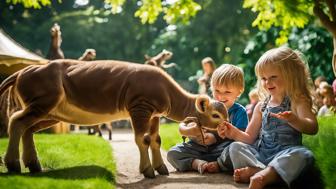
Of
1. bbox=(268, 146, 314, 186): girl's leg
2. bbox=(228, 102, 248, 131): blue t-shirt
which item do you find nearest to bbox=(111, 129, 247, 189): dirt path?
bbox=(268, 146, 314, 186): girl's leg

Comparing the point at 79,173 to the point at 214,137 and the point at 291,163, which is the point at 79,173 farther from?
the point at 291,163

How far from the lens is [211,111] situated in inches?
144

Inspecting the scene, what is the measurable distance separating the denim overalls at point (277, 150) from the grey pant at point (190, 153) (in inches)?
19.9

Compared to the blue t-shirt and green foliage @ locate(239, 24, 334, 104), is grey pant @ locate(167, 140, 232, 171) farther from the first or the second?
green foliage @ locate(239, 24, 334, 104)

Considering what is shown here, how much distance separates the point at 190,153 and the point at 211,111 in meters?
0.66

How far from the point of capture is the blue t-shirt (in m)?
4.12

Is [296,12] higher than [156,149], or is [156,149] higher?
[296,12]

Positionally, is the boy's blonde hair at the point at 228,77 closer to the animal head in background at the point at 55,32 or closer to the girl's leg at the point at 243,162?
the girl's leg at the point at 243,162

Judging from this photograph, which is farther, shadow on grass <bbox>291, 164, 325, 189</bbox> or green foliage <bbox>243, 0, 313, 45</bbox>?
green foliage <bbox>243, 0, 313, 45</bbox>

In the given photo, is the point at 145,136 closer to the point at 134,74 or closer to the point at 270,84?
the point at 134,74

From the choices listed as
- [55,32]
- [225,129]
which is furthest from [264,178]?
[55,32]

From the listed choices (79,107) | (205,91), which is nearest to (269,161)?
(79,107)

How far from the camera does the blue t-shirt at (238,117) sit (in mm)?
4121

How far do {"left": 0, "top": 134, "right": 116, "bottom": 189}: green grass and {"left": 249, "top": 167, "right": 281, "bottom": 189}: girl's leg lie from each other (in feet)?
3.10
